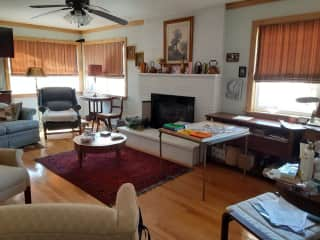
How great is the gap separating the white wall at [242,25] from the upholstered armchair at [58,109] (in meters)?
2.96

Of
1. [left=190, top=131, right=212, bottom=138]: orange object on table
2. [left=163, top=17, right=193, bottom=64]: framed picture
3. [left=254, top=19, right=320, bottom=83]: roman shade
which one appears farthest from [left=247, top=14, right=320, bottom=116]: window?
[left=190, top=131, right=212, bottom=138]: orange object on table

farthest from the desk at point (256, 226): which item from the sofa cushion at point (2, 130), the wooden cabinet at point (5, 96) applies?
the wooden cabinet at point (5, 96)

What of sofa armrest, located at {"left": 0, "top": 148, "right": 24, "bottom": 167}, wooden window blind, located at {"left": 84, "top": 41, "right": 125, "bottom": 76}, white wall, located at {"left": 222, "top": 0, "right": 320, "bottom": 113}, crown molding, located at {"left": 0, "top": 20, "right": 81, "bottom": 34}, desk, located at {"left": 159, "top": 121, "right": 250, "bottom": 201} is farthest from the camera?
wooden window blind, located at {"left": 84, "top": 41, "right": 125, "bottom": 76}

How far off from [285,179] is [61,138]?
4456mm

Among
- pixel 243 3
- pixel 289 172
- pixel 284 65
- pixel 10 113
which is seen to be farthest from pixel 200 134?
pixel 10 113

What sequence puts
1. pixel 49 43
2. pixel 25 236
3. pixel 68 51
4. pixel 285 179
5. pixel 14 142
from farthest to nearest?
pixel 68 51
pixel 49 43
pixel 14 142
pixel 285 179
pixel 25 236

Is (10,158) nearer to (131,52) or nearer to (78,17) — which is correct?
(78,17)

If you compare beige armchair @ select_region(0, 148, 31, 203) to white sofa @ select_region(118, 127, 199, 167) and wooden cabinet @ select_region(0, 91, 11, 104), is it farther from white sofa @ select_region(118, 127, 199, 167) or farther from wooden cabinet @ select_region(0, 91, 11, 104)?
wooden cabinet @ select_region(0, 91, 11, 104)

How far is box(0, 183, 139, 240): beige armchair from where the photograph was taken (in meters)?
0.87

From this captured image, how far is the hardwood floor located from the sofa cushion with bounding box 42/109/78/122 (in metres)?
1.22

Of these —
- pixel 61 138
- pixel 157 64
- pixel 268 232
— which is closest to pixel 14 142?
pixel 61 138

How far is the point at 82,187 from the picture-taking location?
2.97m

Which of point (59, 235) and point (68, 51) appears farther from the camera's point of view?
point (68, 51)

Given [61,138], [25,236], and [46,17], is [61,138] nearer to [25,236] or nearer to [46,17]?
[46,17]
